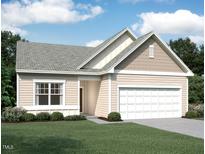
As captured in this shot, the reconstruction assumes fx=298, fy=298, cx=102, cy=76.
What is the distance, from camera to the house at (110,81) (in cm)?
2022

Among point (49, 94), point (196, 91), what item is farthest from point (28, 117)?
point (196, 91)

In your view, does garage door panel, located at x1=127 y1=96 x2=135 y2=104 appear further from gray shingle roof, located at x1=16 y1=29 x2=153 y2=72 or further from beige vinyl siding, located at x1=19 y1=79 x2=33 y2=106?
beige vinyl siding, located at x1=19 y1=79 x2=33 y2=106

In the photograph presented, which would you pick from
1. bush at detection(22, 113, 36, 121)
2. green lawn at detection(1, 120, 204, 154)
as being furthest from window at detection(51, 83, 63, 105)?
green lawn at detection(1, 120, 204, 154)

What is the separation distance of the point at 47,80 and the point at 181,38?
41474 millimetres

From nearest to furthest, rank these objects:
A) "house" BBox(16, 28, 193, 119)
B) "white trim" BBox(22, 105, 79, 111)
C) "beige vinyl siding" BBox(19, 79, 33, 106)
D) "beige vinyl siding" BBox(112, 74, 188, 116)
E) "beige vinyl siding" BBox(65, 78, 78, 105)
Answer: "beige vinyl siding" BBox(19, 79, 33, 106), "white trim" BBox(22, 105, 79, 111), "house" BBox(16, 28, 193, 119), "beige vinyl siding" BBox(112, 74, 188, 116), "beige vinyl siding" BBox(65, 78, 78, 105)

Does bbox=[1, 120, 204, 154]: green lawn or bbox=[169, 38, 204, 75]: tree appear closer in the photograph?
bbox=[1, 120, 204, 154]: green lawn

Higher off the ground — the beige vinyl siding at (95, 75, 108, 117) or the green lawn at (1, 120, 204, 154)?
the beige vinyl siding at (95, 75, 108, 117)

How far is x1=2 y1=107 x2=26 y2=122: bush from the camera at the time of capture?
60.6 feet

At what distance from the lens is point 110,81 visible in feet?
66.4

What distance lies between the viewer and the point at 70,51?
2497cm

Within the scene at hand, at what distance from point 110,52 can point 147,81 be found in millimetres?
4208

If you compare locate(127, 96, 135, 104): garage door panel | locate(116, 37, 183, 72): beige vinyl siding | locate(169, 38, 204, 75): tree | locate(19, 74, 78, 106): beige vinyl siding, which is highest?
locate(169, 38, 204, 75): tree

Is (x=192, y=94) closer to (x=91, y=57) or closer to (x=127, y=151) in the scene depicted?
(x=91, y=57)

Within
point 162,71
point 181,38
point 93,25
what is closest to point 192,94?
point 162,71
